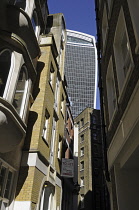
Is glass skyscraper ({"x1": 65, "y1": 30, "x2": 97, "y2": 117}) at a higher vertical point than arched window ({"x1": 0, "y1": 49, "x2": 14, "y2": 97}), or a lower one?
higher

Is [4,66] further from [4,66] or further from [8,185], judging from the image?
[8,185]

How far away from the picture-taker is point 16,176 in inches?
359

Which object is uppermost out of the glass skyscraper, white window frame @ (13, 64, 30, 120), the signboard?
the glass skyscraper

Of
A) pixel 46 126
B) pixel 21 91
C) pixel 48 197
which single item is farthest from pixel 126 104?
pixel 48 197

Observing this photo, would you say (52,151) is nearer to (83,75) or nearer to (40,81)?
(40,81)

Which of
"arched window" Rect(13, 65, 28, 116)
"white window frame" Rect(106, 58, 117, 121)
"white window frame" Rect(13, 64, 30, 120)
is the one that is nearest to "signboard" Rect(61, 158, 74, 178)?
"white window frame" Rect(13, 64, 30, 120)

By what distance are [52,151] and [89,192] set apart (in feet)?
99.3

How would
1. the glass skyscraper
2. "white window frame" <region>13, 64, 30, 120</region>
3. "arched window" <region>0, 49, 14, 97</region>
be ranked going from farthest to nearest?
the glass skyscraper → "white window frame" <region>13, 64, 30, 120</region> → "arched window" <region>0, 49, 14, 97</region>

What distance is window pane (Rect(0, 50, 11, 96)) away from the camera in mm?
7875

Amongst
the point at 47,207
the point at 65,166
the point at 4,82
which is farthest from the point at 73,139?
the point at 4,82

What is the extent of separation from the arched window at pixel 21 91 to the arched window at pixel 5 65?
0.98 meters

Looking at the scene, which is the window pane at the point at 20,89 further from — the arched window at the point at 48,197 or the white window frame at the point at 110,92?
the arched window at the point at 48,197

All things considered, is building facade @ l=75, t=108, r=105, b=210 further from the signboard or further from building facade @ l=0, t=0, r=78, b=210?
building facade @ l=0, t=0, r=78, b=210

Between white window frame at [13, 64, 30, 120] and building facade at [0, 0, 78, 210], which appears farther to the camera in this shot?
white window frame at [13, 64, 30, 120]
